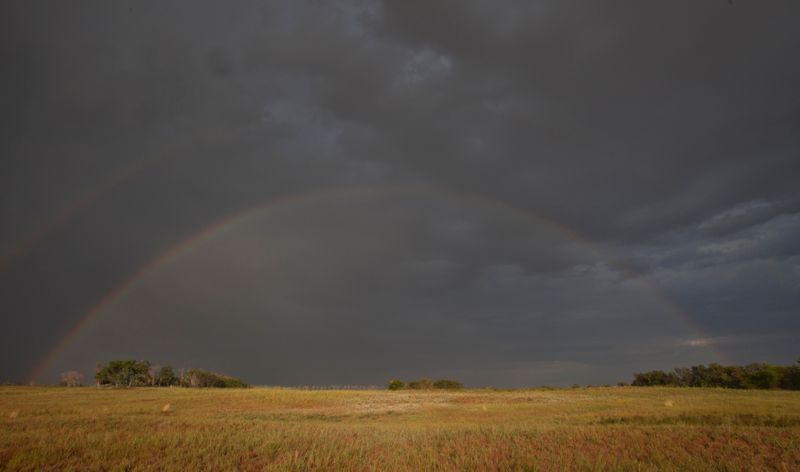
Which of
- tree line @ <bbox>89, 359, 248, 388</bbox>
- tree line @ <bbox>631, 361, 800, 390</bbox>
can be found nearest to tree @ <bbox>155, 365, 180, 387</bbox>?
tree line @ <bbox>89, 359, 248, 388</bbox>

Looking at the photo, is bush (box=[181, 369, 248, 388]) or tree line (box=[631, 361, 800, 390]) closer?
tree line (box=[631, 361, 800, 390])

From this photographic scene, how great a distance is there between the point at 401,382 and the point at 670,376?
6779 cm

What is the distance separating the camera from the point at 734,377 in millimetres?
94625

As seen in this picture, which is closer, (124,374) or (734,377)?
(734,377)

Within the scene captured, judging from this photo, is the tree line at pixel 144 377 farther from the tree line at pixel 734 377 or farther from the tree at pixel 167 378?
the tree line at pixel 734 377

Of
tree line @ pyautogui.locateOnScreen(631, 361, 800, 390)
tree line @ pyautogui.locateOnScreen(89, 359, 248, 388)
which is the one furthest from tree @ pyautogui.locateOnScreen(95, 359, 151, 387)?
tree line @ pyautogui.locateOnScreen(631, 361, 800, 390)

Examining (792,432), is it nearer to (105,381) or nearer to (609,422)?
(609,422)

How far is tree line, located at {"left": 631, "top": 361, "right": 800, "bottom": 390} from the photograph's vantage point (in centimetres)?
8238

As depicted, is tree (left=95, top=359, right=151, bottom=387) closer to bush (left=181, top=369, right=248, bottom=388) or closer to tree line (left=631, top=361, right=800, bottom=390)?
bush (left=181, top=369, right=248, bottom=388)

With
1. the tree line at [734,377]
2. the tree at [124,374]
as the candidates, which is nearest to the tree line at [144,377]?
the tree at [124,374]

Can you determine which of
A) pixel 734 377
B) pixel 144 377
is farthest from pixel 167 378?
pixel 734 377

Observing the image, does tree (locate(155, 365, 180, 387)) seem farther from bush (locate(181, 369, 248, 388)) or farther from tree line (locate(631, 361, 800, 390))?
tree line (locate(631, 361, 800, 390))

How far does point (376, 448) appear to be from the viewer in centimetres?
1522

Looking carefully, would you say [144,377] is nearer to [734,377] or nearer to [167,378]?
[167,378]
